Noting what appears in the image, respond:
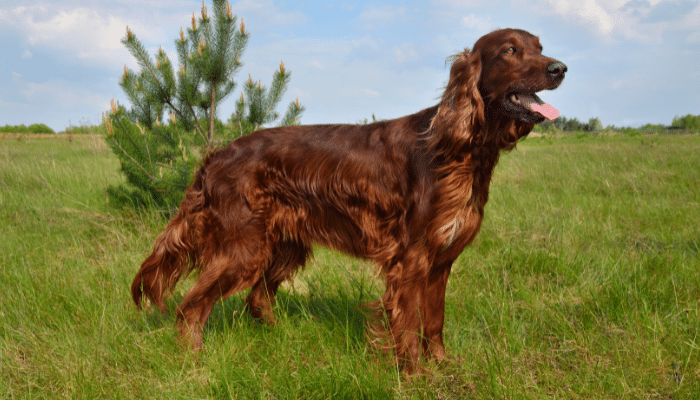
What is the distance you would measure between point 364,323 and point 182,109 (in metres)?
→ 3.19

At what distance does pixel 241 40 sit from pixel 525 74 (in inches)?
132

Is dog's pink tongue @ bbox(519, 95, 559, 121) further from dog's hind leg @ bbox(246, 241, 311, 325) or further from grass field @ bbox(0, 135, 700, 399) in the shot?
dog's hind leg @ bbox(246, 241, 311, 325)

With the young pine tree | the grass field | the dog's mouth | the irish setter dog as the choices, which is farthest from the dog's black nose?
the young pine tree

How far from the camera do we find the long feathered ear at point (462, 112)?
1.96 metres

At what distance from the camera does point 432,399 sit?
1.85 m

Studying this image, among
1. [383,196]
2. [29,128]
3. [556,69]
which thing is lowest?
[383,196]

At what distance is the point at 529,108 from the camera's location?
1.88 m

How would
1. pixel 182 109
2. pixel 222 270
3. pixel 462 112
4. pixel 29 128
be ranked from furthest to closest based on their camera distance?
1. pixel 29 128
2. pixel 182 109
3. pixel 222 270
4. pixel 462 112

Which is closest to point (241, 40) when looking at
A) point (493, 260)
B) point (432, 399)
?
point (493, 260)

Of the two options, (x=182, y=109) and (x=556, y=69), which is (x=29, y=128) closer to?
(x=182, y=109)

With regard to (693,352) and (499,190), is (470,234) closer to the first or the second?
(693,352)

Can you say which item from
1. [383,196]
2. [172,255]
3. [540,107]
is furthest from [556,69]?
[172,255]

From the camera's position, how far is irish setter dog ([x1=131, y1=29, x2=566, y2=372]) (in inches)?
78.7

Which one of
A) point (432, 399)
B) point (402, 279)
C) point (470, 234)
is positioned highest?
point (470, 234)
